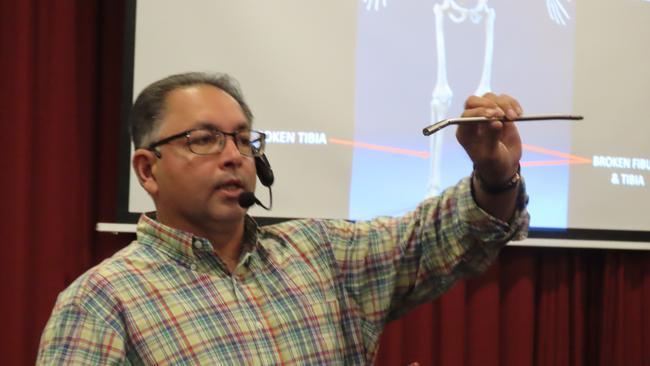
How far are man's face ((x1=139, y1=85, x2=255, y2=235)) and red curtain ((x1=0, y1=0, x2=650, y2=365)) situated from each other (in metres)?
1.07

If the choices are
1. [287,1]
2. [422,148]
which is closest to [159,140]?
[287,1]

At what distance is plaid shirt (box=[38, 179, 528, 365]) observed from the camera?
1.09 metres

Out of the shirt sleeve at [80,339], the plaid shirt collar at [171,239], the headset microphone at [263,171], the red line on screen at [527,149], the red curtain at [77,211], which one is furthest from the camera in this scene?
the red line on screen at [527,149]

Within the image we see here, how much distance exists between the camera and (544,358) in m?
2.85

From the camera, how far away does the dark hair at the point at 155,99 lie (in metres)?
1.30

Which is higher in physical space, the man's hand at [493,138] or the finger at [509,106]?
the finger at [509,106]

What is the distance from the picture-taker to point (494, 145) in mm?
1131

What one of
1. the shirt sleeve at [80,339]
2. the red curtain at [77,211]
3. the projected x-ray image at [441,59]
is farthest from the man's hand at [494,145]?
the red curtain at [77,211]

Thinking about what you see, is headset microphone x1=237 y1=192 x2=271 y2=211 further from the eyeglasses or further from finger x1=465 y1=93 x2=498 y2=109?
finger x1=465 y1=93 x2=498 y2=109

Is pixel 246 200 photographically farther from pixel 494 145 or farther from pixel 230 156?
pixel 494 145

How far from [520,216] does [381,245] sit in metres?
0.27

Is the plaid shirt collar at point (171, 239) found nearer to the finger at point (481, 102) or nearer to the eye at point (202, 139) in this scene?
the eye at point (202, 139)

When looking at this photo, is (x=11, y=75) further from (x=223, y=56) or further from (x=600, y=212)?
(x=600, y=212)

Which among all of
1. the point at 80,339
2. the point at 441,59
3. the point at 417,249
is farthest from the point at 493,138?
the point at 441,59
